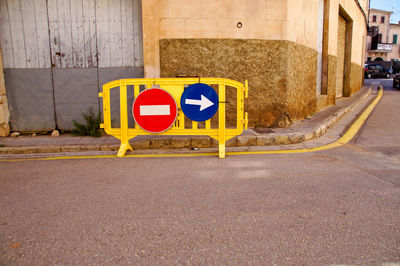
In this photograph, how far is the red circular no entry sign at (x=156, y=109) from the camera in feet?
17.3

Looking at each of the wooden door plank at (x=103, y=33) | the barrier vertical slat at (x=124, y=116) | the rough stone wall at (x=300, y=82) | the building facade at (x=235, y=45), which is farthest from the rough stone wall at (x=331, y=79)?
the barrier vertical slat at (x=124, y=116)

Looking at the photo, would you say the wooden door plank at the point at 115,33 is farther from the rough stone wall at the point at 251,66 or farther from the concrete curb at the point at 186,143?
the concrete curb at the point at 186,143

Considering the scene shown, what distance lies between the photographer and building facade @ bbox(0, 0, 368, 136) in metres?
6.70

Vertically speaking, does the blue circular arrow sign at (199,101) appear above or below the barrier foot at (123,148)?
above

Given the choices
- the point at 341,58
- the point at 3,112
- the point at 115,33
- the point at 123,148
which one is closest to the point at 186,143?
the point at 123,148

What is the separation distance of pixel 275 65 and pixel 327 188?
4.03 meters

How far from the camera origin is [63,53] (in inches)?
275

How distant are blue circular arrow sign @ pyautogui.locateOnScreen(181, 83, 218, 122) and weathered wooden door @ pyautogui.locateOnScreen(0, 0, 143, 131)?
2.20 meters

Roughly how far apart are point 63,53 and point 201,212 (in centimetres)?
555

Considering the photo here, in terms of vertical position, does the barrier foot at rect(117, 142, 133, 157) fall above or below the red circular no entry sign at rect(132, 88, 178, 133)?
below

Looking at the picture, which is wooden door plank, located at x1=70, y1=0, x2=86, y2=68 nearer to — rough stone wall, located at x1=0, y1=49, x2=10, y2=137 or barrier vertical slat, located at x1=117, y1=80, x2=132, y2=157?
rough stone wall, located at x1=0, y1=49, x2=10, y2=137

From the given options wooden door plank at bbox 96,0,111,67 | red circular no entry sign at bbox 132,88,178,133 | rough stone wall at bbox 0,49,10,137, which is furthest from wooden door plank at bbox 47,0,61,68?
red circular no entry sign at bbox 132,88,178,133

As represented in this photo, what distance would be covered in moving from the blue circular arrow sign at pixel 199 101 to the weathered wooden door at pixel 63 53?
2.20 meters

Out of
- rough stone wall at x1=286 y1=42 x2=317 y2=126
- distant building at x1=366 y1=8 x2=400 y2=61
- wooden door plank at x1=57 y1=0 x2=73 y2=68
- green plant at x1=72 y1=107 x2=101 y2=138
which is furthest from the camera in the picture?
distant building at x1=366 y1=8 x2=400 y2=61
